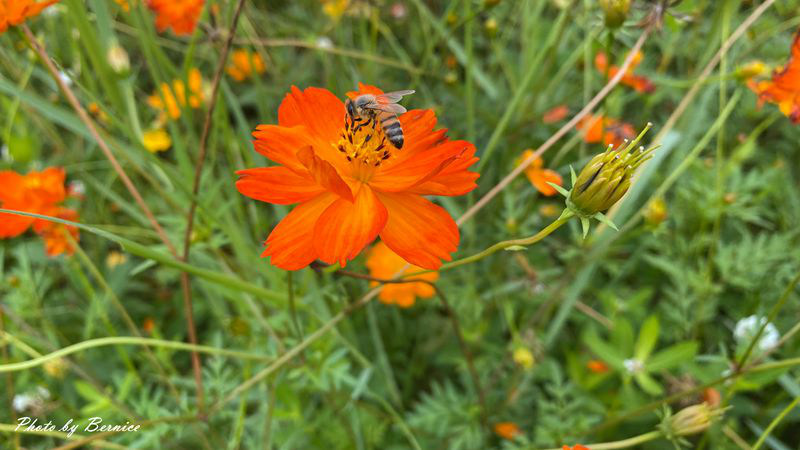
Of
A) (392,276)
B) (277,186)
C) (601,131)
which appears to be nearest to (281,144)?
(277,186)

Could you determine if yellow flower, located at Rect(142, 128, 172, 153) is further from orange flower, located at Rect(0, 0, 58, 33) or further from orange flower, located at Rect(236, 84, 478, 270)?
orange flower, located at Rect(236, 84, 478, 270)

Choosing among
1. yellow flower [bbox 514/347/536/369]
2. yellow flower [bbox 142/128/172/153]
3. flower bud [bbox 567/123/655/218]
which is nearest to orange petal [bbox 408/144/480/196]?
flower bud [bbox 567/123/655/218]

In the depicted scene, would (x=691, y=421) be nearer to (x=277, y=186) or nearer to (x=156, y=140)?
(x=277, y=186)

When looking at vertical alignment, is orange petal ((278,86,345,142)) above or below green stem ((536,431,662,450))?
above

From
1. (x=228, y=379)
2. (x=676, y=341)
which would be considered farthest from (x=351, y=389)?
(x=676, y=341)

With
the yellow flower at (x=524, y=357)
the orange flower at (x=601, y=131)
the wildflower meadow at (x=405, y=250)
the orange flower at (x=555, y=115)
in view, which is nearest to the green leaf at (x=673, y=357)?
the wildflower meadow at (x=405, y=250)

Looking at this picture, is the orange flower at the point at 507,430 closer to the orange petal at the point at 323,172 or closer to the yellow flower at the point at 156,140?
the orange petal at the point at 323,172

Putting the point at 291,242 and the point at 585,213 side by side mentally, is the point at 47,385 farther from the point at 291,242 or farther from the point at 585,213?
the point at 585,213

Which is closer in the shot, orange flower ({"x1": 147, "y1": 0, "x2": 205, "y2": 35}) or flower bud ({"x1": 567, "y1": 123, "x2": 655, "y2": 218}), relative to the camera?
flower bud ({"x1": 567, "y1": 123, "x2": 655, "y2": 218})
